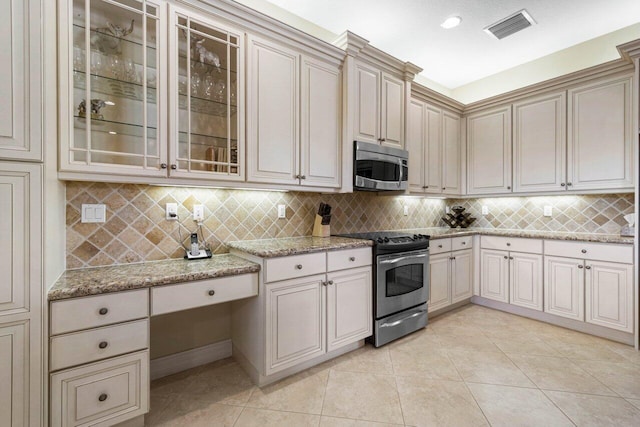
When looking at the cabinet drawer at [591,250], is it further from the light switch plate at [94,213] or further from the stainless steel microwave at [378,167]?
the light switch plate at [94,213]

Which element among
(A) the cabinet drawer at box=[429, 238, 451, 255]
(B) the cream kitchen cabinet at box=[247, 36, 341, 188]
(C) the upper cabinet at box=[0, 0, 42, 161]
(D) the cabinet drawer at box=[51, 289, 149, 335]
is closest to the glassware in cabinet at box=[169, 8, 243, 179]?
(B) the cream kitchen cabinet at box=[247, 36, 341, 188]

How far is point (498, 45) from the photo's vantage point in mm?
3215

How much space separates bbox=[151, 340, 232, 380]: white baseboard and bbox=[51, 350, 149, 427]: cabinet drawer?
1.97ft

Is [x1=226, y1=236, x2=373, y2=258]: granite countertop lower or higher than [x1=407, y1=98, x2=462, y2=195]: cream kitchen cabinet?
lower

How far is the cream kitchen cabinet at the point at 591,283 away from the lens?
2578mm

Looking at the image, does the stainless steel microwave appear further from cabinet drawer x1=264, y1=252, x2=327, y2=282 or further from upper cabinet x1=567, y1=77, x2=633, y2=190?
upper cabinet x1=567, y1=77, x2=633, y2=190

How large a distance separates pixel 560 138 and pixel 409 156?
5.23 feet

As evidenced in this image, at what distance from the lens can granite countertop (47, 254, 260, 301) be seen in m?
1.41

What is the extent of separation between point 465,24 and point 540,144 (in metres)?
1.59

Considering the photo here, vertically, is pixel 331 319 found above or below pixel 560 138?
below

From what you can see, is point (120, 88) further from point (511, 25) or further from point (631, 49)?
point (631, 49)

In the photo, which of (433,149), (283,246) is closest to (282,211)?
(283,246)

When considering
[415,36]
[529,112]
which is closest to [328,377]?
[415,36]

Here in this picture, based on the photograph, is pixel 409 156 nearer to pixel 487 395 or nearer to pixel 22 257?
pixel 487 395
